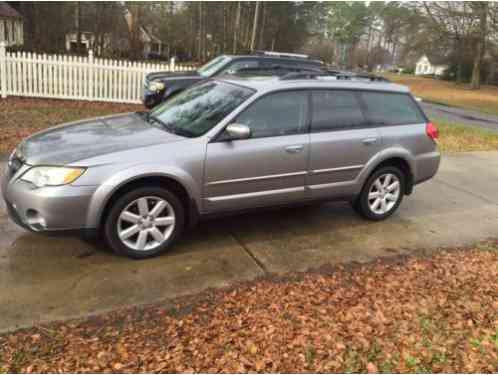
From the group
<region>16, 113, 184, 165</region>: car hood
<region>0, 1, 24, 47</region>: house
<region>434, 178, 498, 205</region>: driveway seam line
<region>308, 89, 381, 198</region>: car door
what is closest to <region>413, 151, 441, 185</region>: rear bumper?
<region>308, 89, 381, 198</region>: car door

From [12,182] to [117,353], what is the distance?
6.17 ft

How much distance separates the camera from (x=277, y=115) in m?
4.73

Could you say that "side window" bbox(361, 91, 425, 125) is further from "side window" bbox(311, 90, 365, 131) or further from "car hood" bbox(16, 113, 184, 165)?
Result: "car hood" bbox(16, 113, 184, 165)

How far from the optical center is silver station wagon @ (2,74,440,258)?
12.6 ft

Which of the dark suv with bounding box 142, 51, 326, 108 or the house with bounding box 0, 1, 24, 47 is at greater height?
the house with bounding box 0, 1, 24, 47

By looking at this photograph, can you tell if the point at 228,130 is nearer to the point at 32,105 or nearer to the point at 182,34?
the point at 32,105

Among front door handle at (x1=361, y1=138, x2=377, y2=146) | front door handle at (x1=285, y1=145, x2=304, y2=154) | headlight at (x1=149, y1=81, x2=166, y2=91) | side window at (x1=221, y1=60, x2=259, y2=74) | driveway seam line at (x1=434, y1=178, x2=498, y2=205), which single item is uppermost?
side window at (x1=221, y1=60, x2=259, y2=74)

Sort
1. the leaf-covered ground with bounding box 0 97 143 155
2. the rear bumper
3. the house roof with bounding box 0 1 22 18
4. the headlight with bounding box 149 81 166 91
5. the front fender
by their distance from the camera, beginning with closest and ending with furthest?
the front fender → the rear bumper → the leaf-covered ground with bounding box 0 97 143 155 → the headlight with bounding box 149 81 166 91 → the house roof with bounding box 0 1 22 18

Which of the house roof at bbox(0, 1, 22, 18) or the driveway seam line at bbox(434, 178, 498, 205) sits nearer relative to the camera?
the driveway seam line at bbox(434, 178, 498, 205)

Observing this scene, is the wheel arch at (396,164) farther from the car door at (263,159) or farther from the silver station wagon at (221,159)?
the car door at (263,159)

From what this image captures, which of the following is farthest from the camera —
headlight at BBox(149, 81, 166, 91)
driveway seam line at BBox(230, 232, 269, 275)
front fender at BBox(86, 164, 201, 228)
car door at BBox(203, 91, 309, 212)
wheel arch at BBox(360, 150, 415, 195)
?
headlight at BBox(149, 81, 166, 91)

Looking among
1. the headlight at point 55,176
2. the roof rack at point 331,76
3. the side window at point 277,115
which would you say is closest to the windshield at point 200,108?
the side window at point 277,115

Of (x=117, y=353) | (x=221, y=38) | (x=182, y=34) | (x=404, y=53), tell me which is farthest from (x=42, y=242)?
(x=404, y=53)

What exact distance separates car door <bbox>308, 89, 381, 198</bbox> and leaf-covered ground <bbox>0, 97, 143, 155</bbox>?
5148mm
